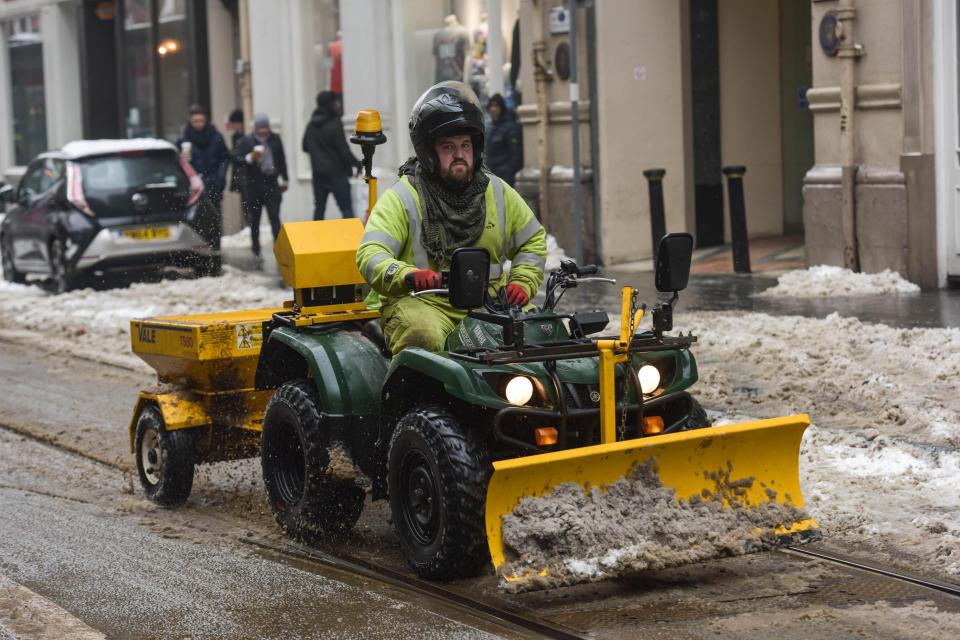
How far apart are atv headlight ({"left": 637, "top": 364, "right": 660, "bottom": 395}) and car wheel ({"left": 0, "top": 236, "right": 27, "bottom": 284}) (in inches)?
573

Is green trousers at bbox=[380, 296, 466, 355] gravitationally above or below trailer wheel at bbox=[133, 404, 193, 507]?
above

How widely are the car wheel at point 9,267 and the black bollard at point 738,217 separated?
9.07 meters

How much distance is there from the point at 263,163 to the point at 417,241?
13.9m

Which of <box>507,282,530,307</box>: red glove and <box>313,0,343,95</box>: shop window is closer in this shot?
<box>507,282,530,307</box>: red glove

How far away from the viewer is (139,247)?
1698 cm

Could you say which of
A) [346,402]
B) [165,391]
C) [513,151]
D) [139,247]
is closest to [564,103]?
[513,151]

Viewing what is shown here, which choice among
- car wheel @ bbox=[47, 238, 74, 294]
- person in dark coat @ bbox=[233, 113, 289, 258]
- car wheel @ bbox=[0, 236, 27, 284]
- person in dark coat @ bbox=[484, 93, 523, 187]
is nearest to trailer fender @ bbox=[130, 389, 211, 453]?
car wheel @ bbox=[47, 238, 74, 294]

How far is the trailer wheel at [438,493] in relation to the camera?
531 cm

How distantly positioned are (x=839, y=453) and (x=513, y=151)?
10372mm

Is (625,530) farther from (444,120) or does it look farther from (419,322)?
(444,120)

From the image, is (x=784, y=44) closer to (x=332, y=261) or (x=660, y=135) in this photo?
(x=660, y=135)

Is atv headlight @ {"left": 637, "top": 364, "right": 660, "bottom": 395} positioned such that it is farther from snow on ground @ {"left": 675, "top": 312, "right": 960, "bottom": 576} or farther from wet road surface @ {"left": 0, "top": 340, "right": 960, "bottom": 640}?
snow on ground @ {"left": 675, "top": 312, "right": 960, "bottom": 576}

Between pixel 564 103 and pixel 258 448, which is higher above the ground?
pixel 564 103

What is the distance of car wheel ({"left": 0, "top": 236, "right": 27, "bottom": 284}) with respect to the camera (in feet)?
61.6
